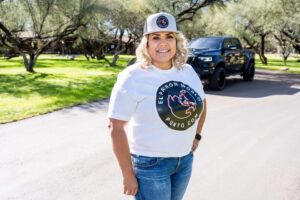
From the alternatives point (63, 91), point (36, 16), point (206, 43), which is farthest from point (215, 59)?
point (36, 16)

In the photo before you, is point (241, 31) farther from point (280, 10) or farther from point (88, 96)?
point (88, 96)

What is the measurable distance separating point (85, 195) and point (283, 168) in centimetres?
279

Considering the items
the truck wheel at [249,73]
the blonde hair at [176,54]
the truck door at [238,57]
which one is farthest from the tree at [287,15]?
the blonde hair at [176,54]

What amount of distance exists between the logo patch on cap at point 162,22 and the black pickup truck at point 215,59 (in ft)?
26.2

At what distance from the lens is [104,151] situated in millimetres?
4223

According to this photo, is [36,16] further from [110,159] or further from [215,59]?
[110,159]

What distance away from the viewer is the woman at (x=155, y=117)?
1.55 m

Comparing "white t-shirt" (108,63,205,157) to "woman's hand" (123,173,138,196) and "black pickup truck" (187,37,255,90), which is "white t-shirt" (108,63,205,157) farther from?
→ "black pickup truck" (187,37,255,90)

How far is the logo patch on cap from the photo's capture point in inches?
68.1

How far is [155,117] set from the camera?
1.61 m

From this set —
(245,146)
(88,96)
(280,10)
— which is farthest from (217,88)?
(280,10)

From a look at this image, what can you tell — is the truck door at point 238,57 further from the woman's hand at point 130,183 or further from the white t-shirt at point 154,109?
the woman's hand at point 130,183

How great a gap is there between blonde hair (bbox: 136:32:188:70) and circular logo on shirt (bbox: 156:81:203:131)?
175 mm

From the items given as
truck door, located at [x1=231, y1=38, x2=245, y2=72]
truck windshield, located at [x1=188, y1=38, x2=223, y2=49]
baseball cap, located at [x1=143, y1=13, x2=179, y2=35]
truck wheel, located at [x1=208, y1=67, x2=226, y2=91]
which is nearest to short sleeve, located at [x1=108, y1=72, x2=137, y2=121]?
baseball cap, located at [x1=143, y1=13, x2=179, y2=35]
